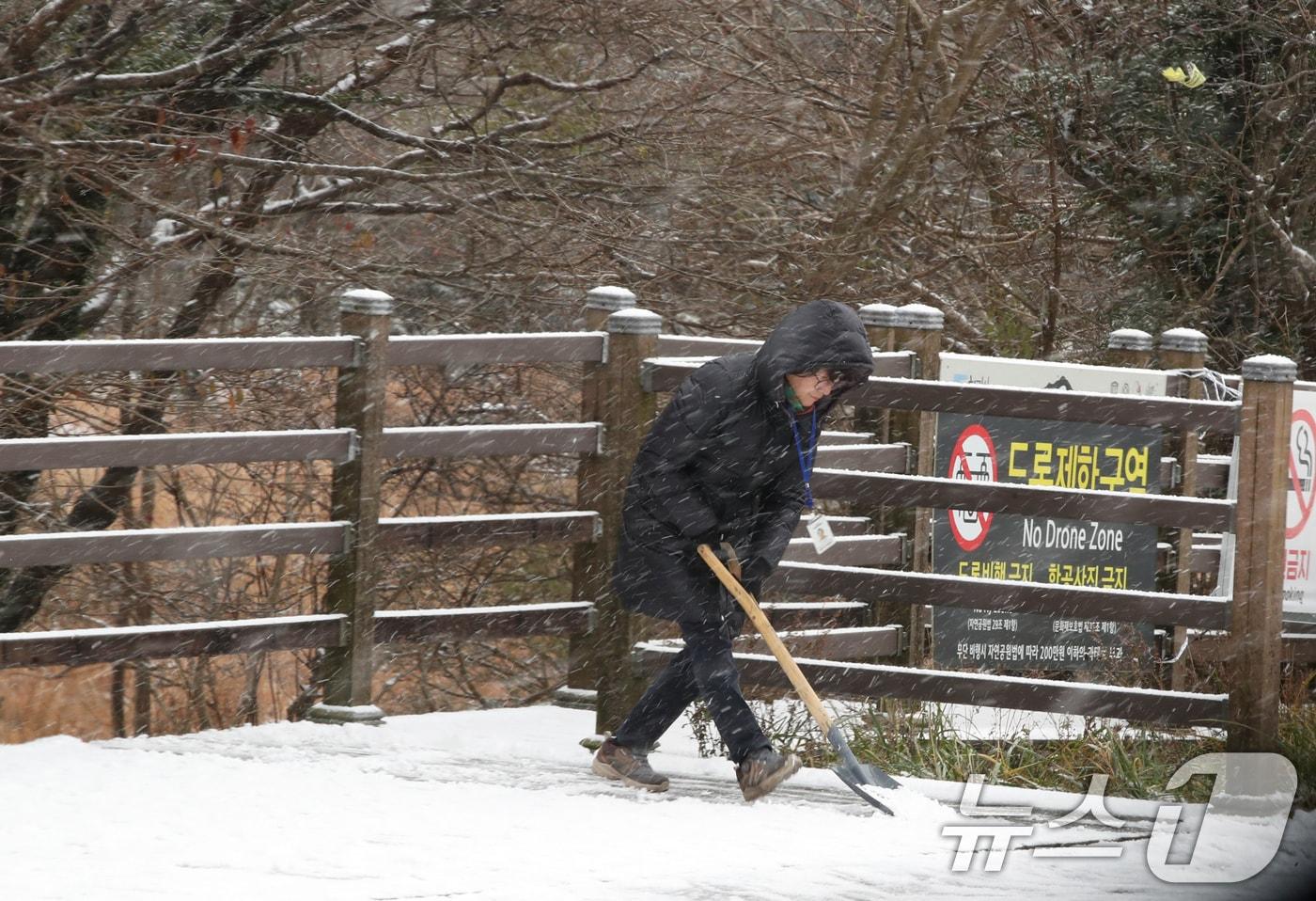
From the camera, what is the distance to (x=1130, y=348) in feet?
30.3

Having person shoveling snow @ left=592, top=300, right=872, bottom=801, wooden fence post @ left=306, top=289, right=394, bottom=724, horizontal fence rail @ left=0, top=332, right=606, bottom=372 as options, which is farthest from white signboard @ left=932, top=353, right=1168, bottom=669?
wooden fence post @ left=306, top=289, right=394, bottom=724

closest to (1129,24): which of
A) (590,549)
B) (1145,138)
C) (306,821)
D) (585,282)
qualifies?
(1145,138)

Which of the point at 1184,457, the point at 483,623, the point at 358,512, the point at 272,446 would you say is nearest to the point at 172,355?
the point at 272,446

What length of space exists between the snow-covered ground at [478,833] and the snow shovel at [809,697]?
103mm

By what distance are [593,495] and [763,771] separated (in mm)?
1563

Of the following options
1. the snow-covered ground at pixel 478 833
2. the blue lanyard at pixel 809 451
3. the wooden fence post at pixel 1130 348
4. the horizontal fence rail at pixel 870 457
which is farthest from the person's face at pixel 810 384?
the wooden fence post at pixel 1130 348

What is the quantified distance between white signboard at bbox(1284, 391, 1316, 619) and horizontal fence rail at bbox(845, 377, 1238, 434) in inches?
59.9

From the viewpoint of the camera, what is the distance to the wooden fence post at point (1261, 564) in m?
5.75

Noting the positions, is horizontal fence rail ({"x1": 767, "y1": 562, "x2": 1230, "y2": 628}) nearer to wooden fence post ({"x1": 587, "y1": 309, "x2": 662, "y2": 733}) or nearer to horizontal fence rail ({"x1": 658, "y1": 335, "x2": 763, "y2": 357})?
wooden fence post ({"x1": 587, "y1": 309, "x2": 662, "y2": 733})

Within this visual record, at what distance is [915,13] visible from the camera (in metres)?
11.4

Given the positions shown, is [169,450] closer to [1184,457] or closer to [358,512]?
[358,512]

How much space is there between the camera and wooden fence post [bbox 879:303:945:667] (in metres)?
7.69

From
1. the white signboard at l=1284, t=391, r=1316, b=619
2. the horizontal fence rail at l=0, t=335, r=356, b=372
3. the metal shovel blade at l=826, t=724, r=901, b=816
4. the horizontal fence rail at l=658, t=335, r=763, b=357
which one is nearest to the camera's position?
the metal shovel blade at l=826, t=724, r=901, b=816

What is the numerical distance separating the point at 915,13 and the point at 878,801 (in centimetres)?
750
